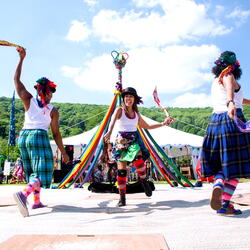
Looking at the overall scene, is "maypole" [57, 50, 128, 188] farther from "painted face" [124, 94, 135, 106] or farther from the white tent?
the white tent

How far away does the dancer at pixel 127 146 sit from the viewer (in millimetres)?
3904

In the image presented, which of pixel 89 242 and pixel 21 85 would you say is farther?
pixel 21 85

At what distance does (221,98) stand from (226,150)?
23.6 inches

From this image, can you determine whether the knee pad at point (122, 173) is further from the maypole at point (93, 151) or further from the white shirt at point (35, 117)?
the maypole at point (93, 151)

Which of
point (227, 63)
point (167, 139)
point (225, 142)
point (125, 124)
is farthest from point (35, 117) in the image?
point (167, 139)

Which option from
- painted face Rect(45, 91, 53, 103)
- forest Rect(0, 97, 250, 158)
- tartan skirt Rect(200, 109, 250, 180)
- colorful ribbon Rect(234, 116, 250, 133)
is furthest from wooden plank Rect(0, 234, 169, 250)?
forest Rect(0, 97, 250, 158)

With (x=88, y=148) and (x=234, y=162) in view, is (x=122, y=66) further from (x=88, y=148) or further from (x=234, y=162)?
(x=234, y=162)

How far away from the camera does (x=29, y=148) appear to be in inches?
136

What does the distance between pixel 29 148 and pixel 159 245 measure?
230 centimetres

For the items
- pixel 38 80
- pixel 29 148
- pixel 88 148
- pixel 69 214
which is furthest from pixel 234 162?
pixel 88 148

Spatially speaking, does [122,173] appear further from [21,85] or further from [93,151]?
[93,151]

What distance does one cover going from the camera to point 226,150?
2.84 meters

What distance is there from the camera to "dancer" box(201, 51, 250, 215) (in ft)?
9.25

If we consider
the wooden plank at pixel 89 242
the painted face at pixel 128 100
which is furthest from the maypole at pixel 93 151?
the wooden plank at pixel 89 242
